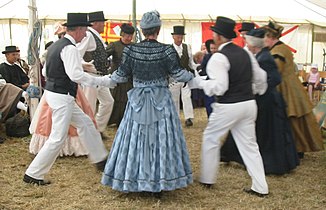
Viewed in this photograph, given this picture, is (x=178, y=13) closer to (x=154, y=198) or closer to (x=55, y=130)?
(x=55, y=130)

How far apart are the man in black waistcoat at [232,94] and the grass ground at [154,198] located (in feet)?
0.72

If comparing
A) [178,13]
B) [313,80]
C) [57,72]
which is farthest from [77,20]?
[178,13]

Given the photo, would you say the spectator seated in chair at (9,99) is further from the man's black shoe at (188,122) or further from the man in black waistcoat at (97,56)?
the man's black shoe at (188,122)

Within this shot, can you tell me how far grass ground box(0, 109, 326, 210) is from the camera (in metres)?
3.28

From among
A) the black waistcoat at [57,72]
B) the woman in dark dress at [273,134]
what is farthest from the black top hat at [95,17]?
the woman in dark dress at [273,134]

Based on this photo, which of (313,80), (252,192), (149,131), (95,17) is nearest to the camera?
(149,131)

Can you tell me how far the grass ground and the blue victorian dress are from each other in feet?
0.55

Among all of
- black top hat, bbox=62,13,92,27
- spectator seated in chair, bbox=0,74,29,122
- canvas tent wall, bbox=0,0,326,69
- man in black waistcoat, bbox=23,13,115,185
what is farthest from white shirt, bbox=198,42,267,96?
canvas tent wall, bbox=0,0,326,69

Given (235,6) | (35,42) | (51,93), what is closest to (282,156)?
(51,93)

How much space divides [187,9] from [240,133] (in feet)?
26.6

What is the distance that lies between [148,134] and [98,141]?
78cm

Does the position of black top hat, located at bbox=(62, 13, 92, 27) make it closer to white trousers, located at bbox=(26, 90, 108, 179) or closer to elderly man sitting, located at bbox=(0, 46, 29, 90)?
white trousers, located at bbox=(26, 90, 108, 179)

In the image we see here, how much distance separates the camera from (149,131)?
3.21 metres

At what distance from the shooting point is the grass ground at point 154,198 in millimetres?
3277
